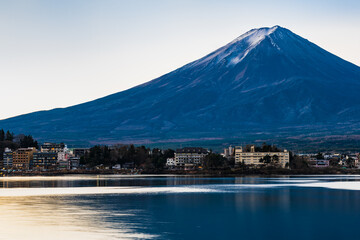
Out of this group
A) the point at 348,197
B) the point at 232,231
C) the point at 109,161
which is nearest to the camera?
the point at 232,231

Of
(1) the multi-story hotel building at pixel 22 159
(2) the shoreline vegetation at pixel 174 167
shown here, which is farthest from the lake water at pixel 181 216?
(1) the multi-story hotel building at pixel 22 159

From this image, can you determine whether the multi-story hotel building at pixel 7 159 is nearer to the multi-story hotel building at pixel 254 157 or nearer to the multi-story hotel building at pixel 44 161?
the multi-story hotel building at pixel 44 161

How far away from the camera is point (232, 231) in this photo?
32219 mm

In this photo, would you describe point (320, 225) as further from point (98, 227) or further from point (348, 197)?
point (348, 197)

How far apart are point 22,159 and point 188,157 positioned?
42.8 m

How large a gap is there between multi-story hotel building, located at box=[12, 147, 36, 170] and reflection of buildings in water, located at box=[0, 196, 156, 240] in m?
123

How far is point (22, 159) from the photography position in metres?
169

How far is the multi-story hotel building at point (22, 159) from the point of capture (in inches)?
6599

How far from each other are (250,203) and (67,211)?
43.0 feet

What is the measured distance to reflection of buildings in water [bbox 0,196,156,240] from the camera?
30656mm

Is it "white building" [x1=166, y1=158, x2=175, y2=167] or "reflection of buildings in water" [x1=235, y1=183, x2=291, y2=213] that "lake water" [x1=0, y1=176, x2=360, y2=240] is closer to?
"reflection of buildings in water" [x1=235, y1=183, x2=291, y2=213]

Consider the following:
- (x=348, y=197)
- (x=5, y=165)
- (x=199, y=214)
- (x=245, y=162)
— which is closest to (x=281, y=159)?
(x=245, y=162)

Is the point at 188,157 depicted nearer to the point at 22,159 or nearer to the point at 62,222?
the point at 22,159

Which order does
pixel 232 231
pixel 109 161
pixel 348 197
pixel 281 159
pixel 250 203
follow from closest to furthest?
pixel 232 231, pixel 250 203, pixel 348 197, pixel 281 159, pixel 109 161
